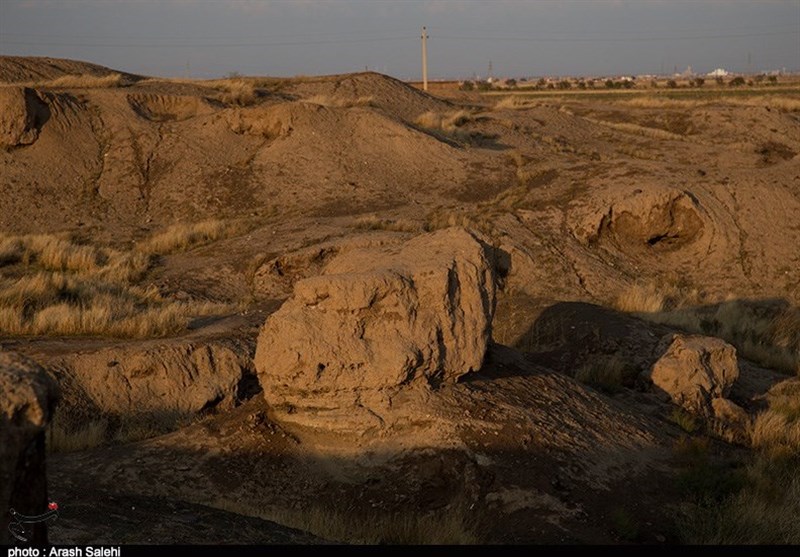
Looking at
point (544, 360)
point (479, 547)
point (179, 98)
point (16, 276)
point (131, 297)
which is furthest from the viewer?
point (179, 98)

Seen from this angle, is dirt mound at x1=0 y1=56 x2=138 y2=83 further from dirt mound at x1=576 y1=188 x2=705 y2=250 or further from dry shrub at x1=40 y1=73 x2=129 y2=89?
dirt mound at x1=576 y1=188 x2=705 y2=250

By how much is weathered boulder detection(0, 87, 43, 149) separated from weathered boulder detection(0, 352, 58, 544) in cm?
1850

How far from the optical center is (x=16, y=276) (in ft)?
50.5

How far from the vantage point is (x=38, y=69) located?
104 feet

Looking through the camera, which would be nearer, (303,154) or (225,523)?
(225,523)

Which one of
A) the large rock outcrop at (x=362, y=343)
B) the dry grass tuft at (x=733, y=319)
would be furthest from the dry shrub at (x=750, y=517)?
the dry grass tuft at (x=733, y=319)

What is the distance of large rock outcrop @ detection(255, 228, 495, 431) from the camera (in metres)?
7.91

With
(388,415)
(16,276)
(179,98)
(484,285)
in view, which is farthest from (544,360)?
(179,98)

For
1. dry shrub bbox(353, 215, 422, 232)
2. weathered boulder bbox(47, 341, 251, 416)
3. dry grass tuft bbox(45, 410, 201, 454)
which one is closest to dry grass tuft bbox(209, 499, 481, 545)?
dry grass tuft bbox(45, 410, 201, 454)

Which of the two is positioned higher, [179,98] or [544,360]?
[179,98]

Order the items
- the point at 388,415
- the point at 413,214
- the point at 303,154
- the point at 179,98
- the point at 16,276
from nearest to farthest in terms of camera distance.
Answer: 1. the point at 388,415
2. the point at 16,276
3. the point at 413,214
4. the point at 303,154
5. the point at 179,98

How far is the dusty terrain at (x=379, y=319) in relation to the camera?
7.15 meters

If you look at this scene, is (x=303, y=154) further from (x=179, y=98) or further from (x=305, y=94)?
(x=305, y=94)

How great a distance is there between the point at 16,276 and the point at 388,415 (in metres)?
10.0
